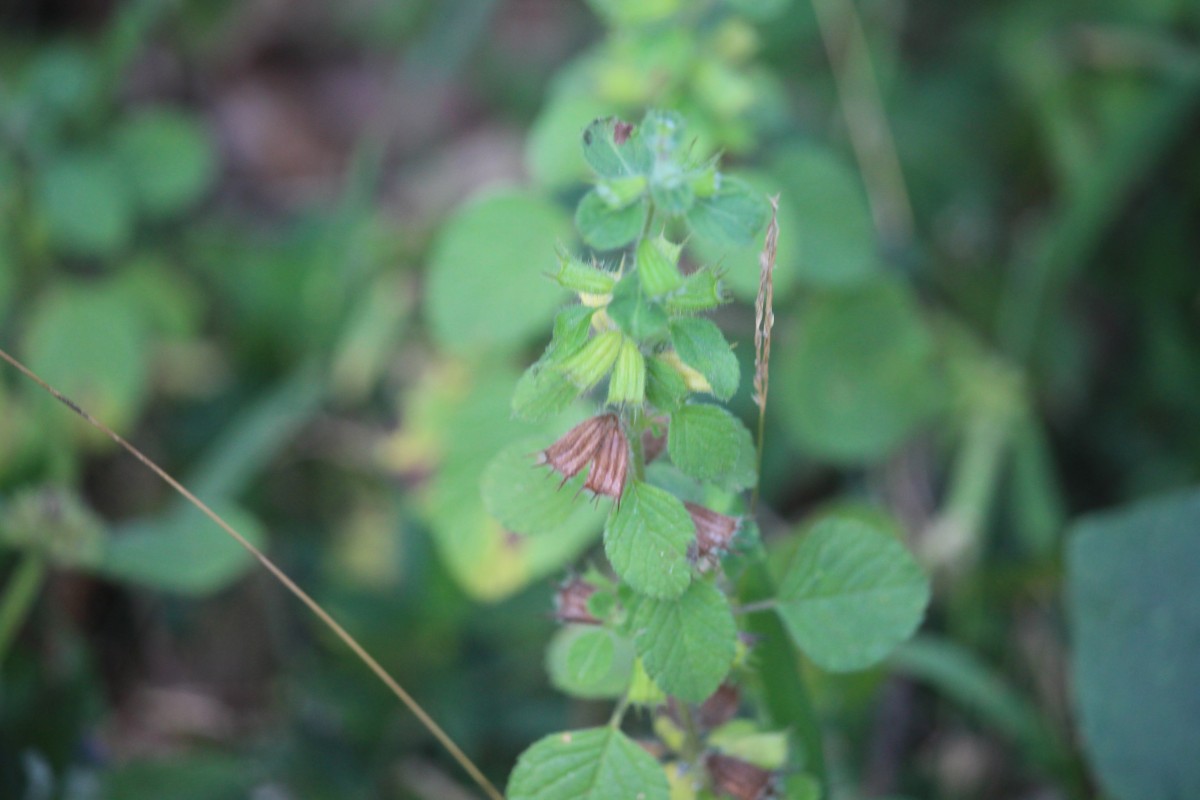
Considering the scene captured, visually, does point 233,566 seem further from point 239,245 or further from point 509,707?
point 239,245

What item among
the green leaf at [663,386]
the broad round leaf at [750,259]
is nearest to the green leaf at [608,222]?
the green leaf at [663,386]

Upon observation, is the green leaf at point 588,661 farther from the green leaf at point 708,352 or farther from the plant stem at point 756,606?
the green leaf at point 708,352

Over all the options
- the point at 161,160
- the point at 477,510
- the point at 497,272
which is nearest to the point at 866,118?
the point at 497,272

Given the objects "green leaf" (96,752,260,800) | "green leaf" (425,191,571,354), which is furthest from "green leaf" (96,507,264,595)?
"green leaf" (425,191,571,354)

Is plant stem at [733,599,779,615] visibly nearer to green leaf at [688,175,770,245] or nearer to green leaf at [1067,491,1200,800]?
green leaf at [688,175,770,245]

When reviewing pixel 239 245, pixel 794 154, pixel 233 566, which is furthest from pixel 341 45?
pixel 233 566
